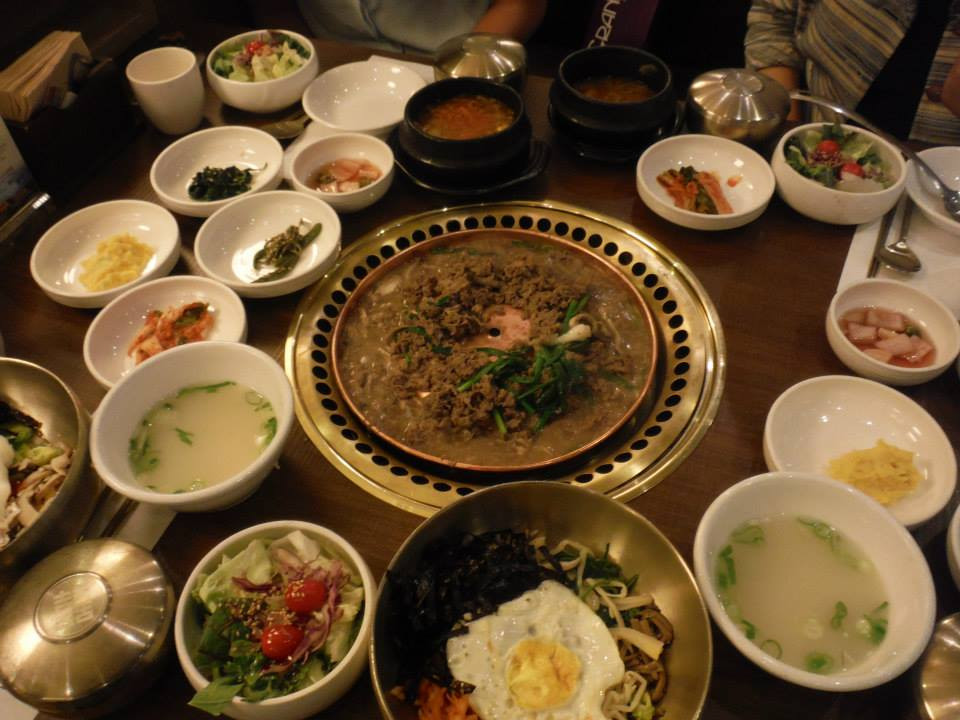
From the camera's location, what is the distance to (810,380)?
2223mm

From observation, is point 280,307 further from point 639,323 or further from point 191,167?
point 639,323

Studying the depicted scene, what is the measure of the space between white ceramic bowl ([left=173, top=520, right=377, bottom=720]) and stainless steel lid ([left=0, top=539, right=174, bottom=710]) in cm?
7

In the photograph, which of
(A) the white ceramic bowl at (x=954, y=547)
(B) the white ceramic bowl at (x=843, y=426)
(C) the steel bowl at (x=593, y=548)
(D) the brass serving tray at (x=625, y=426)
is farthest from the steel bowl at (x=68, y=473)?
(A) the white ceramic bowl at (x=954, y=547)

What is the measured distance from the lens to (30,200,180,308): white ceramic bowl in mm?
2584

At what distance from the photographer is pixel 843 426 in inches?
87.3

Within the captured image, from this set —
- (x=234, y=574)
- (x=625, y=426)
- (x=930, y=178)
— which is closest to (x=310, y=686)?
(x=234, y=574)

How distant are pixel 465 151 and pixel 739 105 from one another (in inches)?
52.3

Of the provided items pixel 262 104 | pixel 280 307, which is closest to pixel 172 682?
pixel 280 307

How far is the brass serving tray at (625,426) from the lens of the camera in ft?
7.05

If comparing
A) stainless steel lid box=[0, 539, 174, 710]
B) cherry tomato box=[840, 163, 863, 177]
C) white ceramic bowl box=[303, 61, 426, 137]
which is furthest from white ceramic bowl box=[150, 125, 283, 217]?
cherry tomato box=[840, 163, 863, 177]

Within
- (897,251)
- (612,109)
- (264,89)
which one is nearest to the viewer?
(897,251)

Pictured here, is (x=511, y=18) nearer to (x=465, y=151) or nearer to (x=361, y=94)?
(x=361, y=94)

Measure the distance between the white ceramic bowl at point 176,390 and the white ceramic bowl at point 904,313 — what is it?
75.9 inches

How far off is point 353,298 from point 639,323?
3.73 ft
